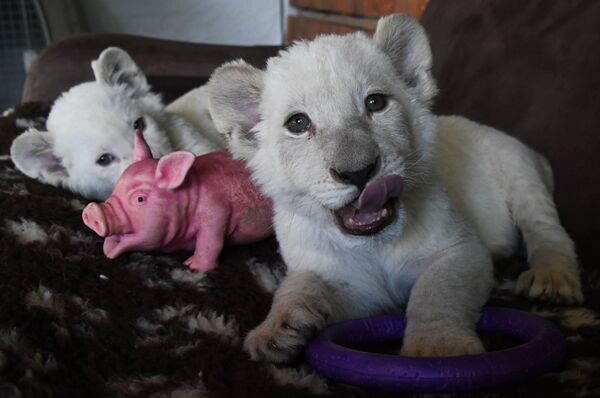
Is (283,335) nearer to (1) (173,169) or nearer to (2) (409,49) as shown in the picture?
(1) (173,169)

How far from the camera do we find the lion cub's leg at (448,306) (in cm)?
135

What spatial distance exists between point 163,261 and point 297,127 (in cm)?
59

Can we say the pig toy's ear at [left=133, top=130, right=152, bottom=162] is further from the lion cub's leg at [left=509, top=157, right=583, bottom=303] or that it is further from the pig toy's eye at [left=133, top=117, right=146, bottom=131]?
the lion cub's leg at [left=509, top=157, right=583, bottom=303]

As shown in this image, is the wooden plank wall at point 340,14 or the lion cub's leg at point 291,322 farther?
the wooden plank wall at point 340,14

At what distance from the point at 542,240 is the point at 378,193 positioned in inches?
31.2

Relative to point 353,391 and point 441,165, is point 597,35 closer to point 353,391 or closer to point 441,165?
point 441,165

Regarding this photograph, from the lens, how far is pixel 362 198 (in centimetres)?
143

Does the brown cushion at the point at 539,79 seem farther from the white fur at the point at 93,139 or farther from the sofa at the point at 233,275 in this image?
the white fur at the point at 93,139

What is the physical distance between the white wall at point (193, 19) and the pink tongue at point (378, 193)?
4.42m

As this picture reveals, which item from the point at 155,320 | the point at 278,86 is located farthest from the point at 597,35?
the point at 155,320

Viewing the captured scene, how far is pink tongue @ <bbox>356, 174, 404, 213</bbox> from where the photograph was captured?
4.70 feet

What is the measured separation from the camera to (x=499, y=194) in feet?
7.34

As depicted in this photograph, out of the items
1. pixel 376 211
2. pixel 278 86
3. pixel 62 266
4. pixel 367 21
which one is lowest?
pixel 367 21

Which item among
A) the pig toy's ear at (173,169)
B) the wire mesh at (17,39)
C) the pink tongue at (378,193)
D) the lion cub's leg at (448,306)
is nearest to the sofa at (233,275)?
the lion cub's leg at (448,306)
